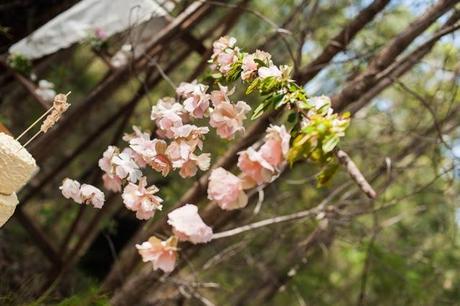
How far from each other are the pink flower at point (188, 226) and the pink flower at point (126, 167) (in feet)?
0.93

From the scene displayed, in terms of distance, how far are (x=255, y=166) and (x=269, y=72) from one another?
0.37m

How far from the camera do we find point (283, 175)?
3752 millimetres

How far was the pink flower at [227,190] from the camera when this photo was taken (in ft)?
4.50

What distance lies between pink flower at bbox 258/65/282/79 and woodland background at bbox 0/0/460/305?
42.0 inches

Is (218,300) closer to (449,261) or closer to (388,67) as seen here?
(449,261)

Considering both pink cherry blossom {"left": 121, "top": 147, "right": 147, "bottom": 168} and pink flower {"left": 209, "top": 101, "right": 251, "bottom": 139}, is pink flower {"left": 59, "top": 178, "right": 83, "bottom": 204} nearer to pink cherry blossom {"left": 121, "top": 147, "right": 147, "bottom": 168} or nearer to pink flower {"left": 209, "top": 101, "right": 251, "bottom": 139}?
pink cherry blossom {"left": 121, "top": 147, "right": 147, "bottom": 168}

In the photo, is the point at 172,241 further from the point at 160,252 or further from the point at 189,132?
the point at 189,132

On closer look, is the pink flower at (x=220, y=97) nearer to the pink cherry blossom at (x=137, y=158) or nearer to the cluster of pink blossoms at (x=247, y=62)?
the cluster of pink blossoms at (x=247, y=62)

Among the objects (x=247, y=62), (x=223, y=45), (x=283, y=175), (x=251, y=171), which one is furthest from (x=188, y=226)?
(x=283, y=175)

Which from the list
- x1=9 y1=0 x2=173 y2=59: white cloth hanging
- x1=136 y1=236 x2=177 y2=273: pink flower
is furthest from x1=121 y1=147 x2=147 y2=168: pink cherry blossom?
x1=9 y1=0 x2=173 y2=59: white cloth hanging

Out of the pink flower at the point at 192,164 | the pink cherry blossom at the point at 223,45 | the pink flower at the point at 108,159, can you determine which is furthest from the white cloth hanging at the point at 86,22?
the pink flower at the point at 192,164

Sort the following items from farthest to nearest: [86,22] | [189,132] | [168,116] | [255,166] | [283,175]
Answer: [283,175]
[86,22]
[168,116]
[189,132]
[255,166]

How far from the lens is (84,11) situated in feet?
11.6

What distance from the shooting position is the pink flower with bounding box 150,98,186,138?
1.72 meters
